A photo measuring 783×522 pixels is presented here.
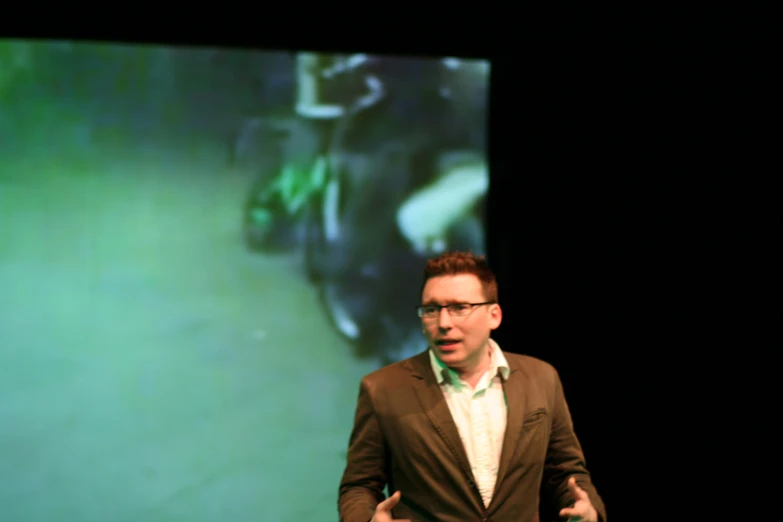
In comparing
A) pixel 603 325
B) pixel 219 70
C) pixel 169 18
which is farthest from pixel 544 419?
pixel 169 18

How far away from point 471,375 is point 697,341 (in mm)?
2051

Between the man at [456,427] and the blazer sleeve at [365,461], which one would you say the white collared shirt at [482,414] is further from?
the blazer sleeve at [365,461]

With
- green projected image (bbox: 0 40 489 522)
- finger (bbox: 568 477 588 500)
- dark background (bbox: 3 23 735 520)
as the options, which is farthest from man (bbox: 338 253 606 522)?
dark background (bbox: 3 23 735 520)

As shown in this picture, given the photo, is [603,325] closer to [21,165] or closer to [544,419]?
[544,419]

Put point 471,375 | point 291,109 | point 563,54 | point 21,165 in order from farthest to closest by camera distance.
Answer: point 563,54 → point 291,109 → point 21,165 → point 471,375

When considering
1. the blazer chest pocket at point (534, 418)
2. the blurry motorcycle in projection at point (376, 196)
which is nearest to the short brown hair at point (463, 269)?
the blazer chest pocket at point (534, 418)

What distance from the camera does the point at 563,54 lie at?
356cm

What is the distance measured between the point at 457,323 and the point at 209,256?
5.45 ft

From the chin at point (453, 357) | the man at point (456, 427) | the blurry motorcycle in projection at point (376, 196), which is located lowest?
the man at point (456, 427)

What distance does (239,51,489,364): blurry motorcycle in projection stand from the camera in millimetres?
3336

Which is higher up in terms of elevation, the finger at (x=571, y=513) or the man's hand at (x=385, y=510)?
the man's hand at (x=385, y=510)

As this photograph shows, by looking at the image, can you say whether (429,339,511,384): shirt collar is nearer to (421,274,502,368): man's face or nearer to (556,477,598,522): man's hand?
(421,274,502,368): man's face

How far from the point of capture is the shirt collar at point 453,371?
1885 millimetres

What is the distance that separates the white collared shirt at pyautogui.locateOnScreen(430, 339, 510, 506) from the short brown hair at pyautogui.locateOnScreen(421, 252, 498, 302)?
→ 0.16 m
